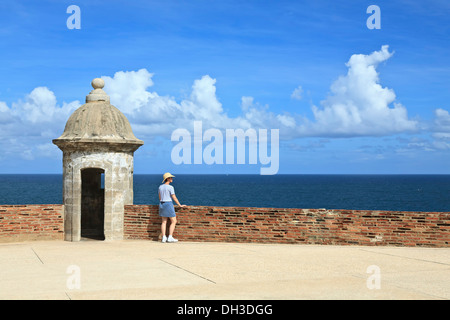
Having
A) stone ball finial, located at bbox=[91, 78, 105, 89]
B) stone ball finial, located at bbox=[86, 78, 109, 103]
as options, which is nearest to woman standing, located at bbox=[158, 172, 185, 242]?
stone ball finial, located at bbox=[86, 78, 109, 103]

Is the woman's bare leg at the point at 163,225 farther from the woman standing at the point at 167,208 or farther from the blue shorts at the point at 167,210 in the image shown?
the blue shorts at the point at 167,210

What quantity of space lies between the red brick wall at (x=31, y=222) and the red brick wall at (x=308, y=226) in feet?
6.53

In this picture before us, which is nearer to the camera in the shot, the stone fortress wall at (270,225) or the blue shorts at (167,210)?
the stone fortress wall at (270,225)

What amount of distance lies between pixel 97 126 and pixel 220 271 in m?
5.68

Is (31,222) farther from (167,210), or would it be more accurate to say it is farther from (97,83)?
(97,83)

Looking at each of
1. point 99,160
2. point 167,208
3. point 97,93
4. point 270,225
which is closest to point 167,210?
point 167,208

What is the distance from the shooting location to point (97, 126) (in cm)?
1230

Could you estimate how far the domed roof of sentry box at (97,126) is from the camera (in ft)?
39.7

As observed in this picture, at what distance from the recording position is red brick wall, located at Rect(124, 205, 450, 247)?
1098 cm

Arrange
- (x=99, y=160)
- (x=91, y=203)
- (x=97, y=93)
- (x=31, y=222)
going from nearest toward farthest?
(x=31, y=222) → (x=99, y=160) → (x=97, y=93) → (x=91, y=203)

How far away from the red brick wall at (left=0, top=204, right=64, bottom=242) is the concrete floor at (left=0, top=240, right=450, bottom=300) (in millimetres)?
487

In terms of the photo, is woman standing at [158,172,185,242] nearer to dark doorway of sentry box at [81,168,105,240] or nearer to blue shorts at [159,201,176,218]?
blue shorts at [159,201,176,218]

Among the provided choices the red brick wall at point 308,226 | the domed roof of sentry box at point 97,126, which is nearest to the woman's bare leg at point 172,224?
the red brick wall at point 308,226
